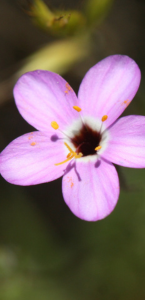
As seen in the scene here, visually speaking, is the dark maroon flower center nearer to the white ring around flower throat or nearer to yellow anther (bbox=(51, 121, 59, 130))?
the white ring around flower throat

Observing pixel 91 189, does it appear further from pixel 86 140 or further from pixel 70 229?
pixel 70 229

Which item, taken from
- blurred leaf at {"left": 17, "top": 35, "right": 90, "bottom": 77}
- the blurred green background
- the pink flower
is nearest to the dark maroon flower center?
the pink flower

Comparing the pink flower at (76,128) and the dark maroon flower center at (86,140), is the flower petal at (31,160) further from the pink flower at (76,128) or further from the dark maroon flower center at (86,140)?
the dark maroon flower center at (86,140)

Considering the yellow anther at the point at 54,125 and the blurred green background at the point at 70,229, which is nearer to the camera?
the yellow anther at the point at 54,125

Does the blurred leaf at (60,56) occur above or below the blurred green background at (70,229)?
above

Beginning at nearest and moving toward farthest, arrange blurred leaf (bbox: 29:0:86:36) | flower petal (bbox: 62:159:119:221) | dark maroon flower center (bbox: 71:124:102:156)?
flower petal (bbox: 62:159:119:221)
dark maroon flower center (bbox: 71:124:102:156)
blurred leaf (bbox: 29:0:86:36)

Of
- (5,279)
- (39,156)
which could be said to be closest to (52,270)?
(5,279)

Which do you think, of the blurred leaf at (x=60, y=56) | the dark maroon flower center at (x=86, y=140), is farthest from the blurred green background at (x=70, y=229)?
A: the dark maroon flower center at (x=86, y=140)

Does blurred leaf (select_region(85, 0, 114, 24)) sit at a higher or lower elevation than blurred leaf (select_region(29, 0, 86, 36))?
lower
